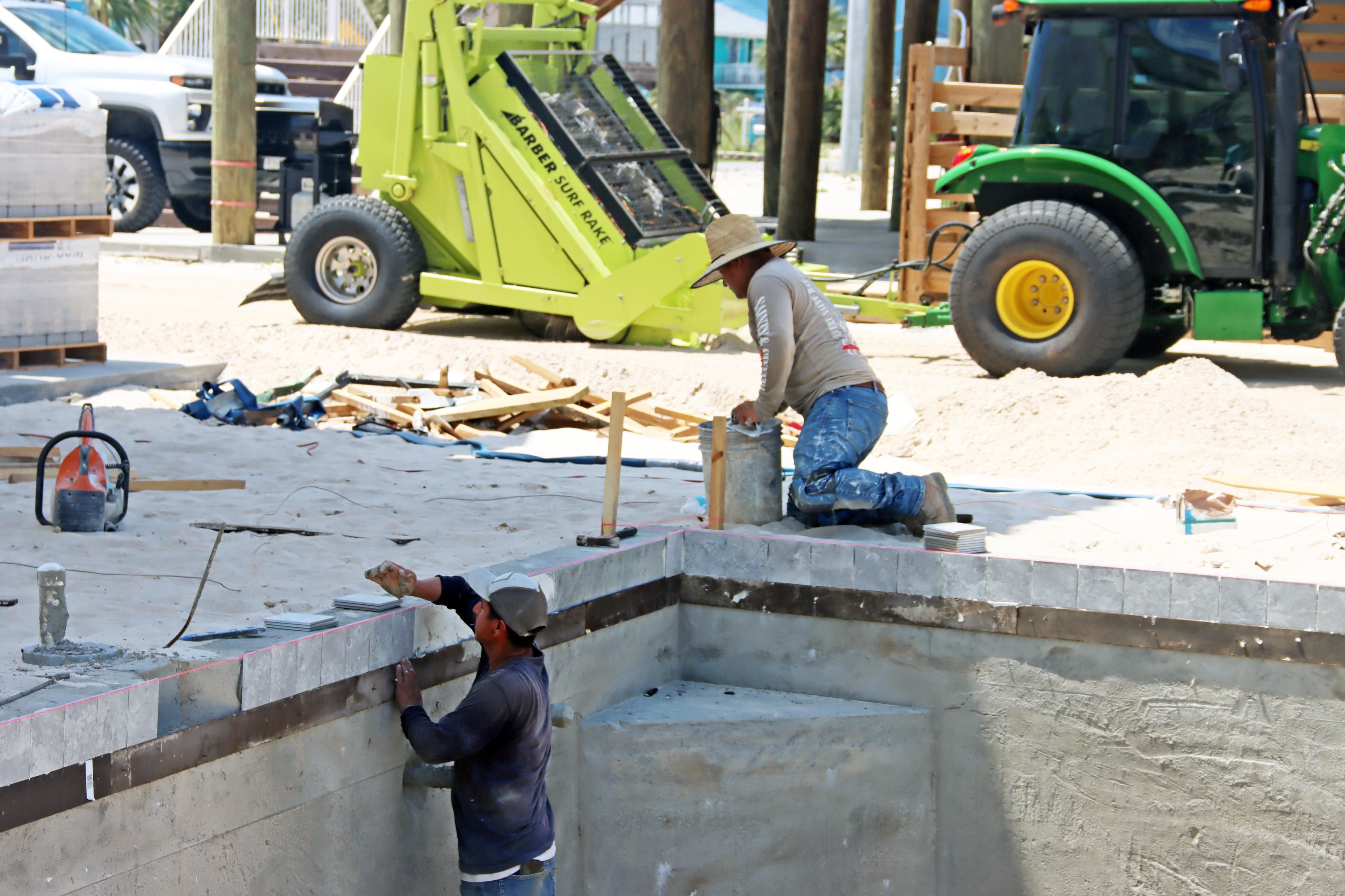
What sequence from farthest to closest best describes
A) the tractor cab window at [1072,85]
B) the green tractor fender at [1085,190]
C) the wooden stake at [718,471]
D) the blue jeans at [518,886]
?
the tractor cab window at [1072,85], the green tractor fender at [1085,190], the wooden stake at [718,471], the blue jeans at [518,886]

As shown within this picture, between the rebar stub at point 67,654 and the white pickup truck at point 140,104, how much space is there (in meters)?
14.3

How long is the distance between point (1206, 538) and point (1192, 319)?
464 centimetres

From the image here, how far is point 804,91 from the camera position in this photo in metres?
18.0

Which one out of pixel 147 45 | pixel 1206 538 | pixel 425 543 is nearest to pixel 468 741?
pixel 425 543

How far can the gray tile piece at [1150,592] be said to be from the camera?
17.1 ft

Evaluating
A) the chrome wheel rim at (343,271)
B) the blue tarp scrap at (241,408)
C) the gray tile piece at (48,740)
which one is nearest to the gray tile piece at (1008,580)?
the gray tile piece at (48,740)

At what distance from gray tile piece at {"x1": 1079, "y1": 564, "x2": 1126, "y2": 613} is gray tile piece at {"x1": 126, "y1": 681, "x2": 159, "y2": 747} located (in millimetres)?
3101

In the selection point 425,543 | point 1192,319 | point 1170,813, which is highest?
point 1192,319

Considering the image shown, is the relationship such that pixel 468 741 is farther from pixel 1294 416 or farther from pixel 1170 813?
pixel 1294 416

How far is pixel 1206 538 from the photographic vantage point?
613cm

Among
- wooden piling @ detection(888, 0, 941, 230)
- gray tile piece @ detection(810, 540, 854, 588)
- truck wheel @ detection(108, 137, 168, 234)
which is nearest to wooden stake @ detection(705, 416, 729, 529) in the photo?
gray tile piece @ detection(810, 540, 854, 588)

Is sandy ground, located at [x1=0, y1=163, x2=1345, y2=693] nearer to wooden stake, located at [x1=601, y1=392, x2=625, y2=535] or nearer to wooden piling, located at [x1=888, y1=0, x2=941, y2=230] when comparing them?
wooden stake, located at [x1=601, y1=392, x2=625, y2=535]

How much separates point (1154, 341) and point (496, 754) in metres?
8.59

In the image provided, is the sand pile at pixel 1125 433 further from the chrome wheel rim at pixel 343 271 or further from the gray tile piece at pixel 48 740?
the gray tile piece at pixel 48 740
